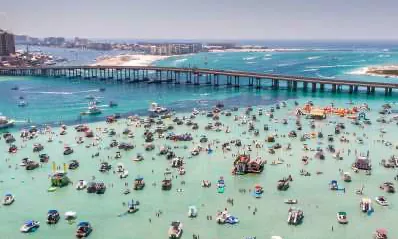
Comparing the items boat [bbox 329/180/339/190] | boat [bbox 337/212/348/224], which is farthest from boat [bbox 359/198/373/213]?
boat [bbox 329/180/339/190]

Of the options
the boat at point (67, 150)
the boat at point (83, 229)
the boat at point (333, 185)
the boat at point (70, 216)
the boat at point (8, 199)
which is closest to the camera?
the boat at point (83, 229)

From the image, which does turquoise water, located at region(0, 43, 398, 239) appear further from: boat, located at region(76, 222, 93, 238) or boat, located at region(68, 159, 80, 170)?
boat, located at region(68, 159, 80, 170)

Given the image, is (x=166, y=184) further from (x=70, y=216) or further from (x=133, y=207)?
(x=70, y=216)

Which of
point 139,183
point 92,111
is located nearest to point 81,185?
point 139,183

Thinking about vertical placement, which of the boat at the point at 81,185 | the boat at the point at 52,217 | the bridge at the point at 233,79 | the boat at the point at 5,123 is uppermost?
the bridge at the point at 233,79

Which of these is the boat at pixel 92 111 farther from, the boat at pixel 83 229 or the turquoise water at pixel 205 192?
the boat at pixel 83 229

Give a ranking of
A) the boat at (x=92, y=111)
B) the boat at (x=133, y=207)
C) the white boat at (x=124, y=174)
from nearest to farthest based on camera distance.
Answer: the boat at (x=133, y=207) → the white boat at (x=124, y=174) → the boat at (x=92, y=111)

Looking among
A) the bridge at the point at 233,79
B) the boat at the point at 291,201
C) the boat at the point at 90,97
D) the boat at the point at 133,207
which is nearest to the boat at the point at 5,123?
the boat at the point at 90,97
